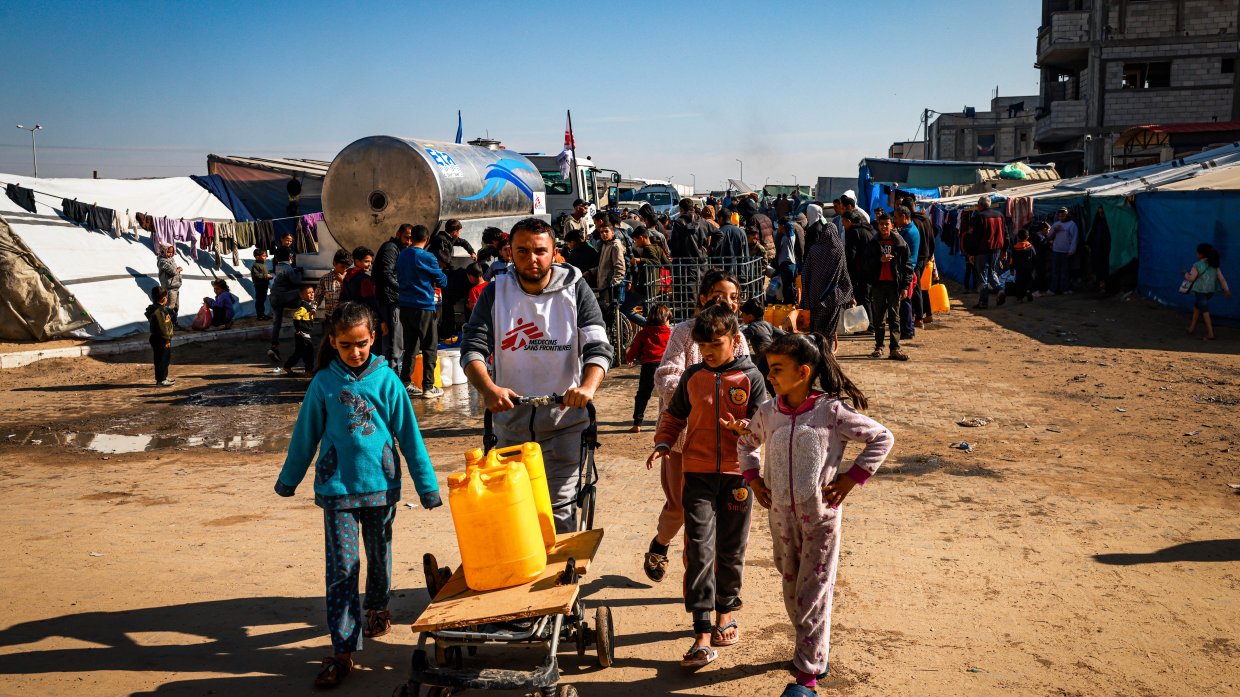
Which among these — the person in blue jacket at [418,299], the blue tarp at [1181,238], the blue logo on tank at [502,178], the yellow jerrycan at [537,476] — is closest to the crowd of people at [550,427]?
the yellow jerrycan at [537,476]

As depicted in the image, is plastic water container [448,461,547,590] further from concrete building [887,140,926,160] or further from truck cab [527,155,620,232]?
concrete building [887,140,926,160]

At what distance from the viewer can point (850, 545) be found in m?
5.97

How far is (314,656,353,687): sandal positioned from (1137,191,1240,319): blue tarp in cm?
1502

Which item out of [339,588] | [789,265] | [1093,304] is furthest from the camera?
[1093,304]

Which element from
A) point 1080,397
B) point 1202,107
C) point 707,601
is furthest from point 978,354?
point 1202,107

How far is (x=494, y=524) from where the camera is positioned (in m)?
3.86

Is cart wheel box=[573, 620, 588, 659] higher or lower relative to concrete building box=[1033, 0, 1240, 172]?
lower

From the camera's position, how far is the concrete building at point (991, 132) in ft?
203

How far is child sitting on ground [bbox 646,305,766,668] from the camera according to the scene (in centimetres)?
452

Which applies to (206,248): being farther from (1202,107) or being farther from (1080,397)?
(1202,107)

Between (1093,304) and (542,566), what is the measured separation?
54.9 feet

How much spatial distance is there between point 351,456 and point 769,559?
2639 mm

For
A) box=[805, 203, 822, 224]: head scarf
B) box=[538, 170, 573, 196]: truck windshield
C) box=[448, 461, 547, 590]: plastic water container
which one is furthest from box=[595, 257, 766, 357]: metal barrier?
box=[538, 170, 573, 196]: truck windshield

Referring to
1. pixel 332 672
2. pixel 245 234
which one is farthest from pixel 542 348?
pixel 245 234
